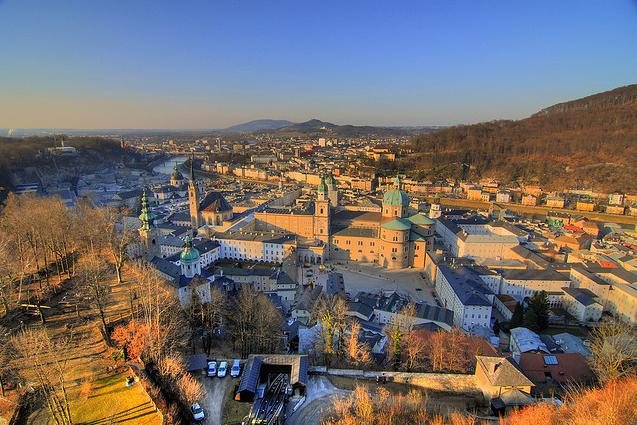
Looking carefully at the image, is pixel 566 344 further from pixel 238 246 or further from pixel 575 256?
pixel 238 246

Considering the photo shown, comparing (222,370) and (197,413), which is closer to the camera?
(197,413)

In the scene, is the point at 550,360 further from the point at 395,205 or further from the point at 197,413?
the point at 395,205

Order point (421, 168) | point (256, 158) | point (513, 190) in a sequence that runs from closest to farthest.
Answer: point (513, 190), point (421, 168), point (256, 158)

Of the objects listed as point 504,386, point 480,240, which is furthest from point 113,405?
point 480,240

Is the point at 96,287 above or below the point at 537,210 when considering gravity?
above

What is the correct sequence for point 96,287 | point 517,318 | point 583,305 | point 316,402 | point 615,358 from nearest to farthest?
point 316,402 → point 96,287 → point 615,358 → point 517,318 → point 583,305

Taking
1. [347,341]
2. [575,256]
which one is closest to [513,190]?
[575,256]

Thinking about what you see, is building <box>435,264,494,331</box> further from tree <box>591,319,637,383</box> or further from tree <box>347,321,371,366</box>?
tree <box>347,321,371,366</box>
